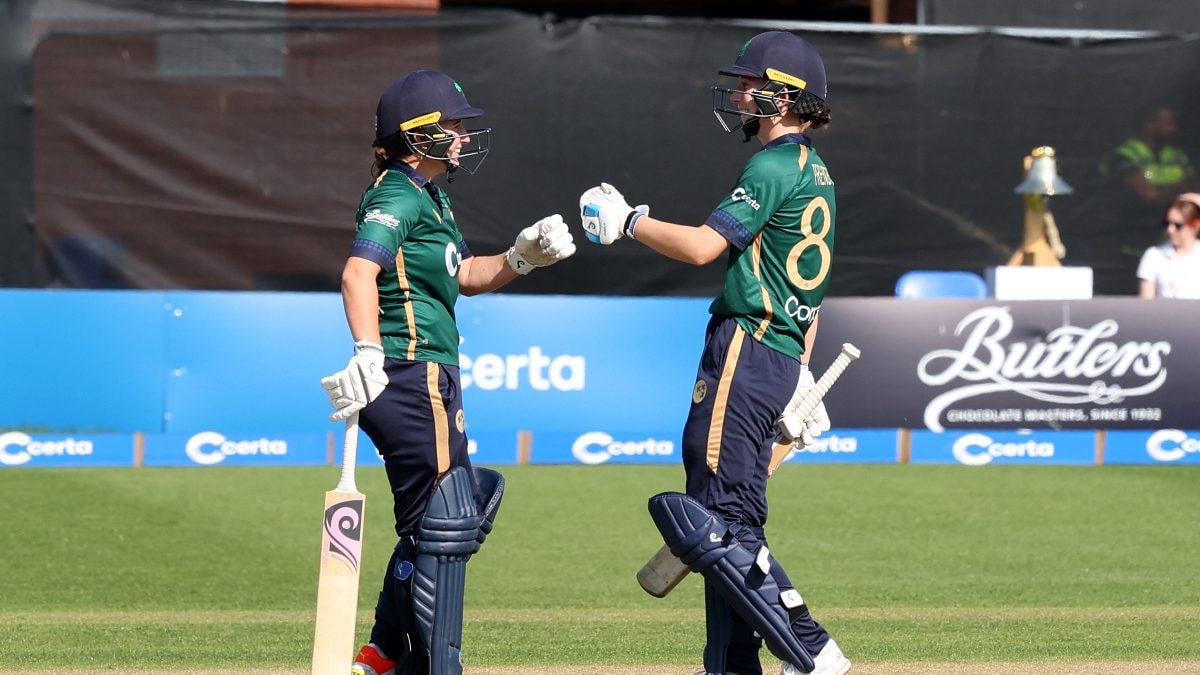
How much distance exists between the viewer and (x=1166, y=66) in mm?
12891

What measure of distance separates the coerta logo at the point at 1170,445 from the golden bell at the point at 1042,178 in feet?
5.89

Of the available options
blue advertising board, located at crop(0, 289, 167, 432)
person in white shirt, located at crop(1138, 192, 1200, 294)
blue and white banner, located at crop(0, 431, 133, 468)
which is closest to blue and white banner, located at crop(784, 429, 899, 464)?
person in white shirt, located at crop(1138, 192, 1200, 294)

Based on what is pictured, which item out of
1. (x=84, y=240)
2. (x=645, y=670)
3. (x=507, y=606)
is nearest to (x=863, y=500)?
(x=507, y=606)

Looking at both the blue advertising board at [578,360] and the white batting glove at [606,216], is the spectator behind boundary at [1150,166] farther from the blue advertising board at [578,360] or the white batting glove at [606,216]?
the white batting glove at [606,216]

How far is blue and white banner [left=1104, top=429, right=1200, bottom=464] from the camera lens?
11.9m

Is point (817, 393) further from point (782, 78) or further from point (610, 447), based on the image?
point (610, 447)

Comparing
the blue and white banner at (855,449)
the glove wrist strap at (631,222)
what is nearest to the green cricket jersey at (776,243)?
the glove wrist strap at (631,222)

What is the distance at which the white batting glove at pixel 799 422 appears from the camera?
541cm

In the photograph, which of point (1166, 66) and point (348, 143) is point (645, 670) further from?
point (1166, 66)

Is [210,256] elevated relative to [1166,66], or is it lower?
lower

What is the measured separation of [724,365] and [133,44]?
7.28 m

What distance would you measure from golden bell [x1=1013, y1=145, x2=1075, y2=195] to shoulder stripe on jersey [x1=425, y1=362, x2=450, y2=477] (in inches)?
313

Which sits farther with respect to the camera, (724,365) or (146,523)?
(146,523)

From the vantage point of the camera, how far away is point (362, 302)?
507cm
